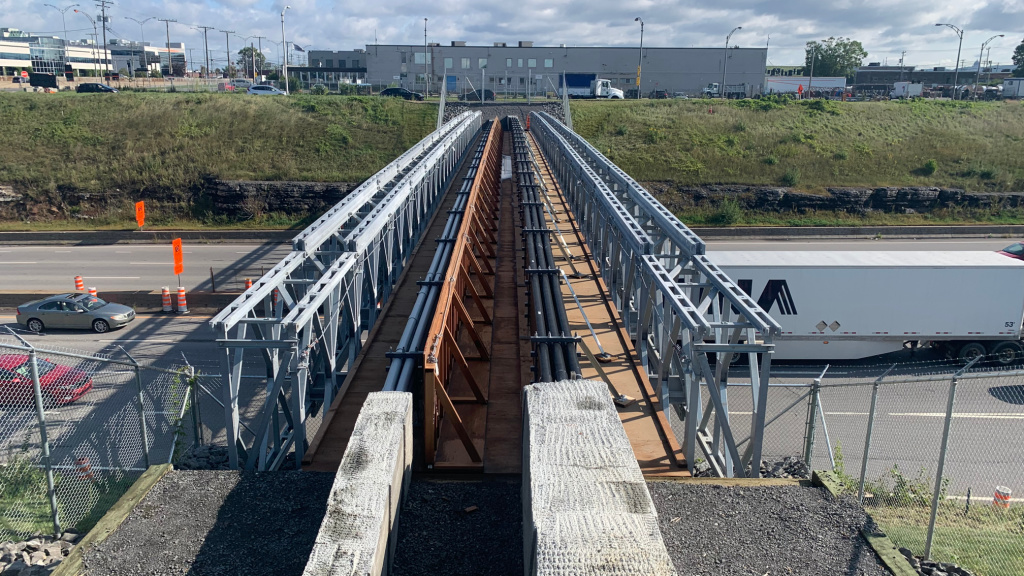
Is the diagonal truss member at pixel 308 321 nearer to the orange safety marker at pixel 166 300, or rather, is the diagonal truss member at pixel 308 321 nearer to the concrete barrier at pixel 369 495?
the concrete barrier at pixel 369 495

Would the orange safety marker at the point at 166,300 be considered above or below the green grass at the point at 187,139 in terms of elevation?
below

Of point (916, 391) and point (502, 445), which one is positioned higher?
point (502, 445)

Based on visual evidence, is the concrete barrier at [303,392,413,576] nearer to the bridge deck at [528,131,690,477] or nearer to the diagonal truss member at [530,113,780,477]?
the bridge deck at [528,131,690,477]

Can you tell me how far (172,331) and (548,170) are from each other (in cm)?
1508

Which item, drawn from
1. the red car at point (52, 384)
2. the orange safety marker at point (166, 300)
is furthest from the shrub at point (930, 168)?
the red car at point (52, 384)

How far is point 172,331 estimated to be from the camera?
20484 mm

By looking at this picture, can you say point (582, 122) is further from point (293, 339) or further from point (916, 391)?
point (293, 339)

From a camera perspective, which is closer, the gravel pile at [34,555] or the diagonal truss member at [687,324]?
the gravel pile at [34,555]

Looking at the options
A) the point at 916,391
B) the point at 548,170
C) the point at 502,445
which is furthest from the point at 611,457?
the point at 548,170

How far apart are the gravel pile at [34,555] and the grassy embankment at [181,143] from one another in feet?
112

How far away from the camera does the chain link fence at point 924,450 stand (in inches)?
296

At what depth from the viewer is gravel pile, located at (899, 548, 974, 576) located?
→ 598 centimetres

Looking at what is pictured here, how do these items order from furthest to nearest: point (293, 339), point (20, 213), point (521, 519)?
1. point (20, 213)
2. point (293, 339)
3. point (521, 519)

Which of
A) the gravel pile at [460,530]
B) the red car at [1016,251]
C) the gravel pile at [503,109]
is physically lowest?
the red car at [1016,251]
